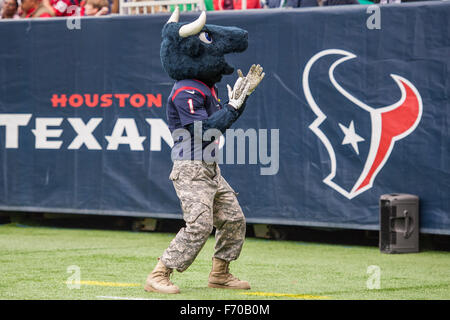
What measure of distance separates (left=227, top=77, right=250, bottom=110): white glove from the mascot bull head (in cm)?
23

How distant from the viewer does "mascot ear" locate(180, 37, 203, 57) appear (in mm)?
6402

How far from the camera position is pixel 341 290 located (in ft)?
22.2

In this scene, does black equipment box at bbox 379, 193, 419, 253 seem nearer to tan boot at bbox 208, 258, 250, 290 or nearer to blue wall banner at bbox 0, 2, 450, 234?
blue wall banner at bbox 0, 2, 450, 234

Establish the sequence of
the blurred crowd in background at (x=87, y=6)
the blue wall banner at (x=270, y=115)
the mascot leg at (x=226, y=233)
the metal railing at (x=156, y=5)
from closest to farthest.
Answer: the mascot leg at (x=226, y=233) < the blue wall banner at (x=270, y=115) < the blurred crowd in background at (x=87, y=6) < the metal railing at (x=156, y=5)

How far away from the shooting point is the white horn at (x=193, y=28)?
6.32m

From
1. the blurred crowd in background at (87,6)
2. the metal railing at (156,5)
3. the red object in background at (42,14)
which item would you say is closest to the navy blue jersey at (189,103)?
the blurred crowd in background at (87,6)

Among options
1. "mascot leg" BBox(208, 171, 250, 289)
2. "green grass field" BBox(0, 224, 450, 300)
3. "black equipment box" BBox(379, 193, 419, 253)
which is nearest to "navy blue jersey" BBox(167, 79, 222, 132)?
"mascot leg" BBox(208, 171, 250, 289)

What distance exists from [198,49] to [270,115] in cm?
329

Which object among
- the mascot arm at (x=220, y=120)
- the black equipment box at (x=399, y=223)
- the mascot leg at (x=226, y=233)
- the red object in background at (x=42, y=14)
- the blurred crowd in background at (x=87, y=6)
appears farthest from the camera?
the red object in background at (x=42, y=14)

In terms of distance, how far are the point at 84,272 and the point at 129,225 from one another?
3.45m

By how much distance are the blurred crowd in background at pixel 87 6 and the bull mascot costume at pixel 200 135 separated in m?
3.71

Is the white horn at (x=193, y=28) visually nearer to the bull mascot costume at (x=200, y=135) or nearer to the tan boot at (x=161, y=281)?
the bull mascot costume at (x=200, y=135)

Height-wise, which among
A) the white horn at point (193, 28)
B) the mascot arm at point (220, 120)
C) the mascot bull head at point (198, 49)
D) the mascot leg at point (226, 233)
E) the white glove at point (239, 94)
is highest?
the white horn at point (193, 28)

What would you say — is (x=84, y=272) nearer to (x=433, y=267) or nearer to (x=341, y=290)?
(x=341, y=290)
